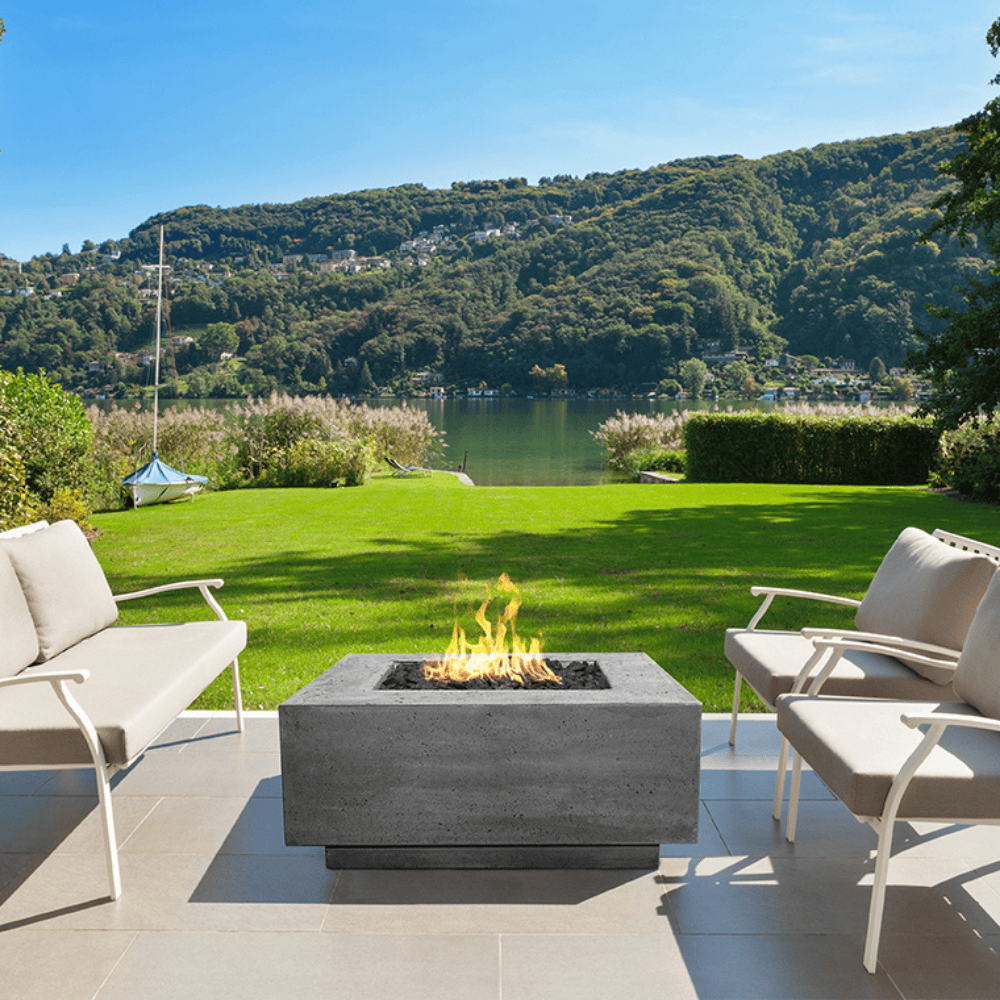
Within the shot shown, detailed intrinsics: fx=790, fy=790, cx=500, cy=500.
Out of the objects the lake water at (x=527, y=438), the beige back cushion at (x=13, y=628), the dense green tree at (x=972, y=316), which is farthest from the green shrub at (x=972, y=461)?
the beige back cushion at (x=13, y=628)

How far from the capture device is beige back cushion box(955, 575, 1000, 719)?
2.44 meters

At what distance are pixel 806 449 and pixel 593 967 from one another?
49.9 feet

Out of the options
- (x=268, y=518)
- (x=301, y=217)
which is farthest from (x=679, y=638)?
(x=301, y=217)

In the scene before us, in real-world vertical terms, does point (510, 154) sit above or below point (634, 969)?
above

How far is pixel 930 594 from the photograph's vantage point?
2.95 meters

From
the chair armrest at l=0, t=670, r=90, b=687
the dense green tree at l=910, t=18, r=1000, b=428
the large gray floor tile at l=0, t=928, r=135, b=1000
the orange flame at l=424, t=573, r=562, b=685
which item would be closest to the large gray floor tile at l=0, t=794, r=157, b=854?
the large gray floor tile at l=0, t=928, r=135, b=1000

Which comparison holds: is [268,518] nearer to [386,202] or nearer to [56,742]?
[56,742]

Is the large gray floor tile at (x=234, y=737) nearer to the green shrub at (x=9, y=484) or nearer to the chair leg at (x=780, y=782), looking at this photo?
the chair leg at (x=780, y=782)

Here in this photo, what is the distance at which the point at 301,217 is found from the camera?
242 ft

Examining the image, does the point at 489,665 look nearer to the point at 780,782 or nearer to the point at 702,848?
the point at 702,848

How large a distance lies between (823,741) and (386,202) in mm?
82656

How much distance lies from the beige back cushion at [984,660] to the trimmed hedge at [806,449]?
13534 mm

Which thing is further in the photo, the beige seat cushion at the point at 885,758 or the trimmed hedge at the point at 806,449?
the trimmed hedge at the point at 806,449

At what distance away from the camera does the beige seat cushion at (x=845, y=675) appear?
294cm
